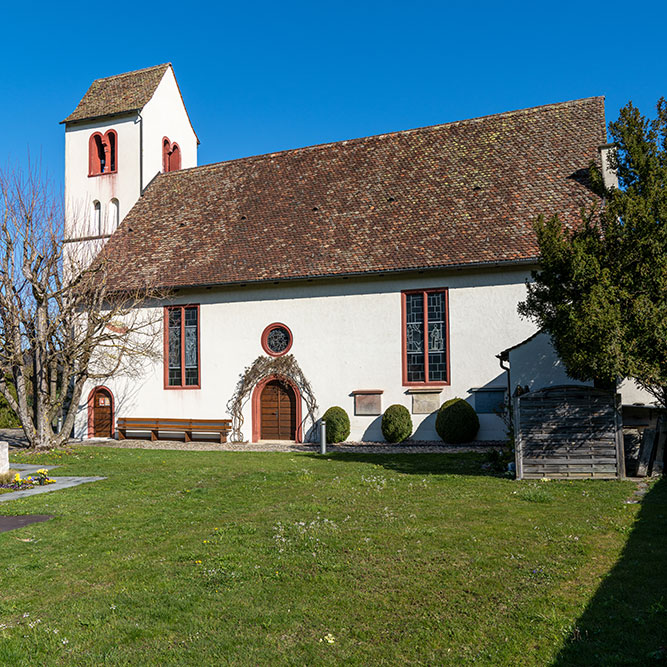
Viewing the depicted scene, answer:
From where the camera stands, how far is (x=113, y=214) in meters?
29.4

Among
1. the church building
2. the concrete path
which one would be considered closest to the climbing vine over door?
the church building

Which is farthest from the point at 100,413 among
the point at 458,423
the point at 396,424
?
the point at 458,423

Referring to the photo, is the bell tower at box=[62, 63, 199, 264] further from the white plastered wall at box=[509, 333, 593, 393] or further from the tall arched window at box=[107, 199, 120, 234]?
the white plastered wall at box=[509, 333, 593, 393]

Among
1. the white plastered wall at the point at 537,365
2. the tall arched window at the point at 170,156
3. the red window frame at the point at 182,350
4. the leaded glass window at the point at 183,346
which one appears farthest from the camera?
the tall arched window at the point at 170,156

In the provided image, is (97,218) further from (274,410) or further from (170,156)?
(274,410)

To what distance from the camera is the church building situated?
66.6 feet

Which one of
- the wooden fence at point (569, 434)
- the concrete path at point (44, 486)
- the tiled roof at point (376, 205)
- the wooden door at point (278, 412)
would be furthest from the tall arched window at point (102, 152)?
the wooden fence at point (569, 434)

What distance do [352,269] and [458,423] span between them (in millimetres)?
5833

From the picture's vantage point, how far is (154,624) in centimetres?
534

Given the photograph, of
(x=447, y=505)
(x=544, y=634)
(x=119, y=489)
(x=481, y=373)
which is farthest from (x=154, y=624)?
(x=481, y=373)

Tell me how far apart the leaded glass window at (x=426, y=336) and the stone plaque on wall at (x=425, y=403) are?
0.44 metres

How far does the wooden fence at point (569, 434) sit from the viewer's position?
12250 mm

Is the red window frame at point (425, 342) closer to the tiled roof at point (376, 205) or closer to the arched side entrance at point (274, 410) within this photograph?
the tiled roof at point (376, 205)

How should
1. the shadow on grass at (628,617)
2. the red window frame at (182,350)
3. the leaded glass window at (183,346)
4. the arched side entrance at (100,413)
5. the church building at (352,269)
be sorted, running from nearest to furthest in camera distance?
1. the shadow on grass at (628,617)
2. the church building at (352,269)
3. the red window frame at (182,350)
4. the leaded glass window at (183,346)
5. the arched side entrance at (100,413)
